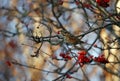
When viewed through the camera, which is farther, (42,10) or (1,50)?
(1,50)

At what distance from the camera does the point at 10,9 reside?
446 cm

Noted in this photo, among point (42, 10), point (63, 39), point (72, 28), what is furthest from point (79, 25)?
point (63, 39)

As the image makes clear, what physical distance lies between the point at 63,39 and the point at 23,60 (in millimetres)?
2735

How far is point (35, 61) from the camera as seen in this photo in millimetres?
4266

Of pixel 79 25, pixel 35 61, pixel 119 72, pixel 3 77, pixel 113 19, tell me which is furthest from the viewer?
pixel 3 77

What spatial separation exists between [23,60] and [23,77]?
217 mm

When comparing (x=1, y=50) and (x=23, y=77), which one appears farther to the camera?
(x=1, y=50)

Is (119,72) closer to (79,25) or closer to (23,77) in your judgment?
(79,25)

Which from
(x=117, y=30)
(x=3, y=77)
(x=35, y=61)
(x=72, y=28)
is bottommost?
(x=3, y=77)

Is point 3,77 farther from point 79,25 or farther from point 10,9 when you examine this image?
point 79,25

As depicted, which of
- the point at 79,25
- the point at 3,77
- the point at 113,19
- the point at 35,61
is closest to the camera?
the point at 113,19

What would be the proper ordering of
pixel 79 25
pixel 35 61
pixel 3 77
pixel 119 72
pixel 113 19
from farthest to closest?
pixel 3 77
pixel 35 61
pixel 79 25
pixel 119 72
pixel 113 19

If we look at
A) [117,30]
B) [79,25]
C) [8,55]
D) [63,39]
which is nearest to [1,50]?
[8,55]

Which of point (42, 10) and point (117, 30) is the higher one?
point (117, 30)
